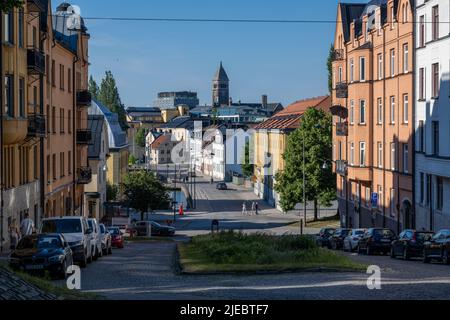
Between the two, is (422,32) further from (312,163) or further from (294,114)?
(294,114)

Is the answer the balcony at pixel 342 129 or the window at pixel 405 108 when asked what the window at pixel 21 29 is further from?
the balcony at pixel 342 129

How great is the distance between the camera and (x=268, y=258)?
26688 mm

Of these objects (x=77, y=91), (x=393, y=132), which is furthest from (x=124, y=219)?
(x=393, y=132)

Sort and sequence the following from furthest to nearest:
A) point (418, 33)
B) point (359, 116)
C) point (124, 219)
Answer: point (124, 219) → point (359, 116) → point (418, 33)

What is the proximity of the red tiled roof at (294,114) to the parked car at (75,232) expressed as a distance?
61.3 metres

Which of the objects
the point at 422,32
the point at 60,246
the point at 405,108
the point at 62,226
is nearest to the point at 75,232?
the point at 62,226

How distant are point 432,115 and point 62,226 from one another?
24.0 metres

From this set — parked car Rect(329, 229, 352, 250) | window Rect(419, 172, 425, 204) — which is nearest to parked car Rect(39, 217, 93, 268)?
parked car Rect(329, 229, 352, 250)

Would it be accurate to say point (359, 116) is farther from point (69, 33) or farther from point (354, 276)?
point (354, 276)

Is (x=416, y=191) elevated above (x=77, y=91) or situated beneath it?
situated beneath

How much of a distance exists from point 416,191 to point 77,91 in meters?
25.0

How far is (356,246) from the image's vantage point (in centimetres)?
4219

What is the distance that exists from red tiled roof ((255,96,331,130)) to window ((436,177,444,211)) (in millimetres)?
43799

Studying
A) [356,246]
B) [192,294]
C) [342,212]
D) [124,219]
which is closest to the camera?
[192,294]
